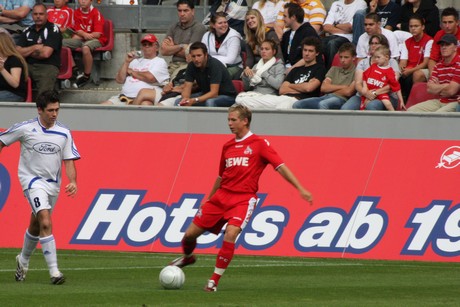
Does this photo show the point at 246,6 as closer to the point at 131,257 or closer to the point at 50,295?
the point at 131,257

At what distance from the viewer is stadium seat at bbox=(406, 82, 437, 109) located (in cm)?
1689

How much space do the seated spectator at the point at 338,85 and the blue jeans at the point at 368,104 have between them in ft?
0.59

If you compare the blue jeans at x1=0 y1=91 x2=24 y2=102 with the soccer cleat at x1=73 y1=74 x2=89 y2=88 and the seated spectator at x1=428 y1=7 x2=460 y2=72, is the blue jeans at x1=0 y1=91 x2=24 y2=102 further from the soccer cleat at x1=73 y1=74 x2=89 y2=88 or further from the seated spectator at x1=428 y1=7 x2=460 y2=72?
the seated spectator at x1=428 y1=7 x2=460 y2=72

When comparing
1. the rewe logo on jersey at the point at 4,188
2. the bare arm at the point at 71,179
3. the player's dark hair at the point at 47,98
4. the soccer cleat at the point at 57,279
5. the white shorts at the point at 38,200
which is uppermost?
the player's dark hair at the point at 47,98

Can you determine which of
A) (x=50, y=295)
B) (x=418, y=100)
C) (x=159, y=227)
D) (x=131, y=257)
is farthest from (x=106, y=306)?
(x=418, y=100)

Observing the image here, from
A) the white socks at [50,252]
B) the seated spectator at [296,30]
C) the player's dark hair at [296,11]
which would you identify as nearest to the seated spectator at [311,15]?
the seated spectator at [296,30]

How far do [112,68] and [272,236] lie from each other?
629cm

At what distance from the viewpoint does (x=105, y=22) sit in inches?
792

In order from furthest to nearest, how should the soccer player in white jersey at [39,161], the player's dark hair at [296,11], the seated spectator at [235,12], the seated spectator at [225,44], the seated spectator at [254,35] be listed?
1. the seated spectator at [235,12]
2. the seated spectator at [225,44]
3. the seated spectator at [254,35]
4. the player's dark hair at [296,11]
5. the soccer player in white jersey at [39,161]

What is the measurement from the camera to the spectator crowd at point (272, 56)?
16.5 meters

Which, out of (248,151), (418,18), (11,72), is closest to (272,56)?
(418,18)

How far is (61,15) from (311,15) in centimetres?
475

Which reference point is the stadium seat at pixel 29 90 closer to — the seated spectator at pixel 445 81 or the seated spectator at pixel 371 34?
the seated spectator at pixel 371 34

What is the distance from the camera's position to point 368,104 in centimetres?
1642
